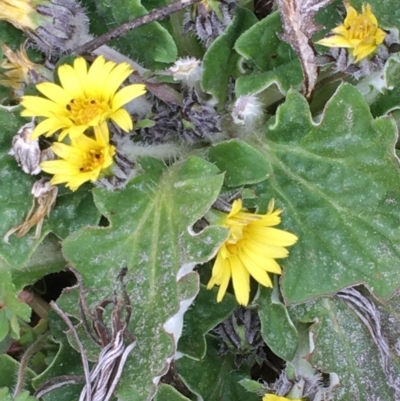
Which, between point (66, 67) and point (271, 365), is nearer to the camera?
point (66, 67)

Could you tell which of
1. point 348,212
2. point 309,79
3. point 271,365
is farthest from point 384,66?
point 271,365

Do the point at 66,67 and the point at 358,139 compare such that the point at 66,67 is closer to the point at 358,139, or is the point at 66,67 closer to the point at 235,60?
the point at 235,60

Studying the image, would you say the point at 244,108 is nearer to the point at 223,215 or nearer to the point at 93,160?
the point at 223,215

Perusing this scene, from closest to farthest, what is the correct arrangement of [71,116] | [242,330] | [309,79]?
1. [71,116]
2. [309,79]
3. [242,330]

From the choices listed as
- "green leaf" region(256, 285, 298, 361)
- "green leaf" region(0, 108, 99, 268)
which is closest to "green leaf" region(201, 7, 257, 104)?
"green leaf" region(0, 108, 99, 268)

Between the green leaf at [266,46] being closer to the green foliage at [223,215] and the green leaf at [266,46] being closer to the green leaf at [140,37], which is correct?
the green foliage at [223,215]

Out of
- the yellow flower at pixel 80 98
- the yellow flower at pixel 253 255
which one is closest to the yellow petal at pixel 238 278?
the yellow flower at pixel 253 255
